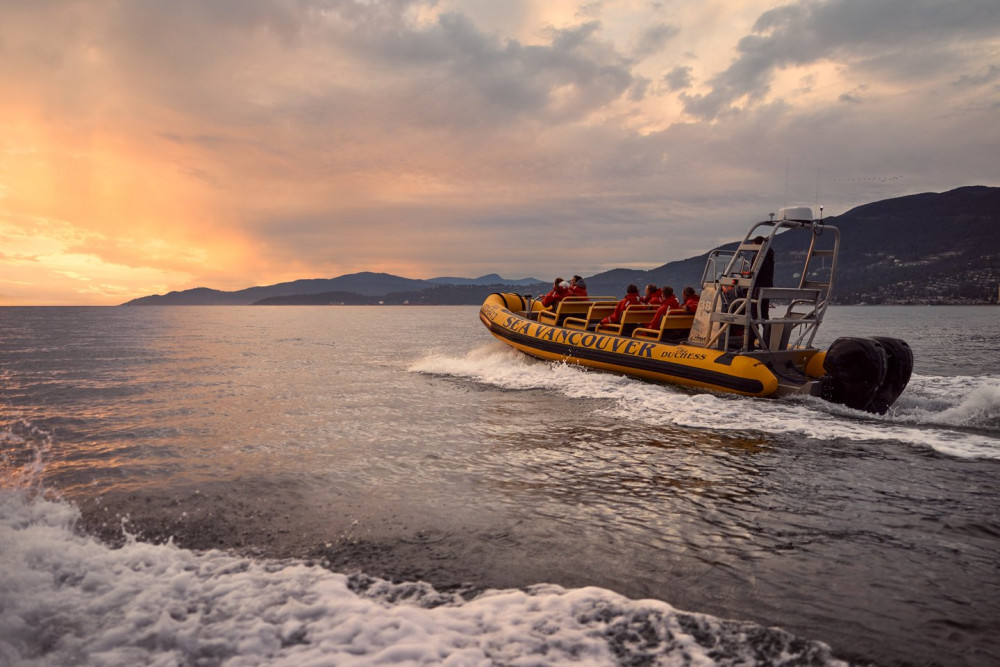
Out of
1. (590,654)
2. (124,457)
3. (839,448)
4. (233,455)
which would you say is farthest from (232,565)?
(839,448)

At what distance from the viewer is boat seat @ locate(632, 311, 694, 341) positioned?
1056 cm

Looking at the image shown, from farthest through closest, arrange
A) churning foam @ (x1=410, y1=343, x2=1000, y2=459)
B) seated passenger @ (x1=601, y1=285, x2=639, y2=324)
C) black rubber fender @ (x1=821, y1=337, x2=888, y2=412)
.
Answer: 1. seated passenger @ (x1=601, y1=285, x2=639, y2=324)
2. black rubber fender @ (x1=821, y1=337, x2=888, y2=412)
3. churning foam @ (x1=410, y1=343, x2=1000, y2=459)

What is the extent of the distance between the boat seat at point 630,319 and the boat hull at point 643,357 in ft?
1.36

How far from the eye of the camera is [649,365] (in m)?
10.2

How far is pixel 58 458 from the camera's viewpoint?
6398mm

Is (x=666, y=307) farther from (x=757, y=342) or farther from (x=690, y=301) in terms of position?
(x=757, y=342)

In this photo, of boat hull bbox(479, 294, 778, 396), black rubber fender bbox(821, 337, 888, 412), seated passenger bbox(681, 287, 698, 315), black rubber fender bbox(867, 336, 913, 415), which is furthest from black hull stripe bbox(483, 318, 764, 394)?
black rubber fender bbox(867, 336, 913, 415)

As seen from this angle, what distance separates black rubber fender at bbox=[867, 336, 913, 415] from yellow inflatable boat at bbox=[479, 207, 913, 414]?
0.05 ft

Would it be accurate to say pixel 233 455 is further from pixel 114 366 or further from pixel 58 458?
pixel 114 366

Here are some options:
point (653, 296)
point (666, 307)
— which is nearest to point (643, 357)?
point (666, 307)

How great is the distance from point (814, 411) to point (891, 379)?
1149 mm

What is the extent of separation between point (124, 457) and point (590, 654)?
19.7 ft

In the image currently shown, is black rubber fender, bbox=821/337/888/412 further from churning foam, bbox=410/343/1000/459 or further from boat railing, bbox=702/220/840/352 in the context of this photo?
boat railing, bbox=702/220/840/352

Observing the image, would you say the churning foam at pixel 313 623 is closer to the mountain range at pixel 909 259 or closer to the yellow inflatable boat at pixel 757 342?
the yellow inflatable boat at pixel 757 342
